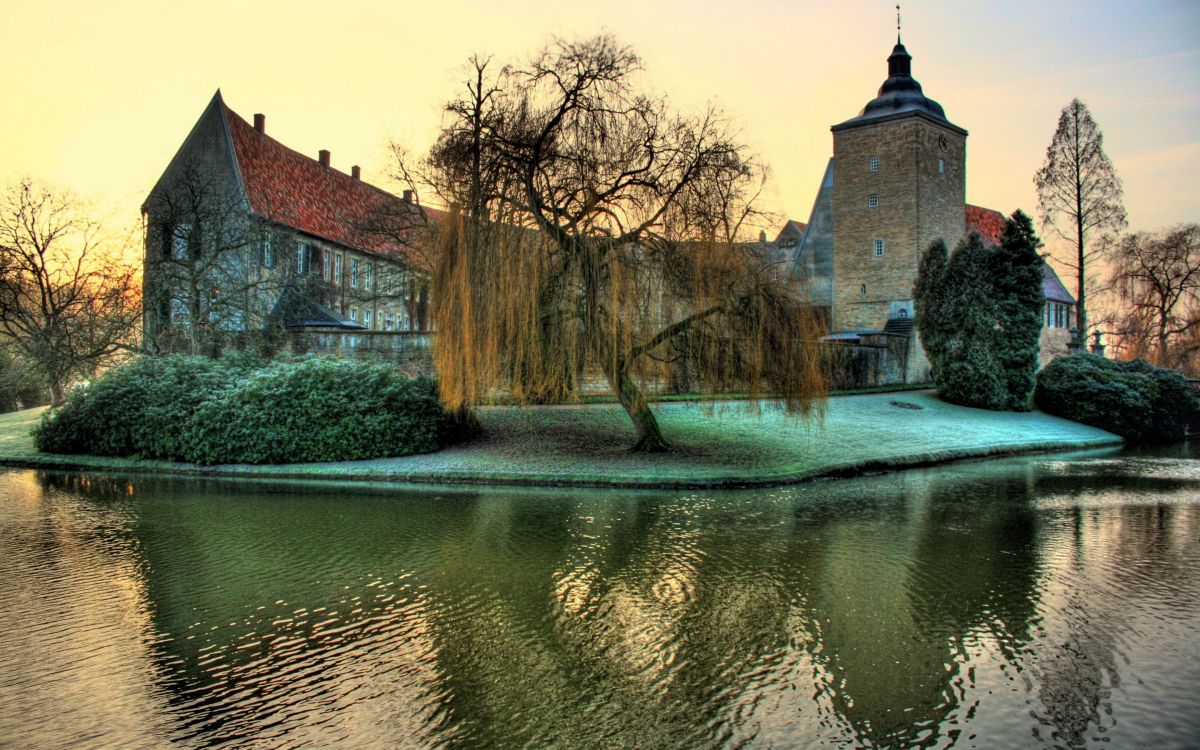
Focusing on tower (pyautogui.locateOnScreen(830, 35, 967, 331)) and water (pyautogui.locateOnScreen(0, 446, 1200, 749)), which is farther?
tower (pyautogui.locateOnScreen(830, 35, 967, 331))

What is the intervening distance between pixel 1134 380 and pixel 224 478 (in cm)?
2638

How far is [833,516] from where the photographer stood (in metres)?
10.8

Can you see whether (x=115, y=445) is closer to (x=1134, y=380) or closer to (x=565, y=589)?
(x=565, y=589)

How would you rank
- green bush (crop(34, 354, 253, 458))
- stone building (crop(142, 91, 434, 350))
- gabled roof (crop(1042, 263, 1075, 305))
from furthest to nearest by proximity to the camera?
gabled roof (crop(1042, 263, 1075, 305)) < stone building (crop(142, 91, 434, 350)) < green bush (crop(34, 354, 253, 458))

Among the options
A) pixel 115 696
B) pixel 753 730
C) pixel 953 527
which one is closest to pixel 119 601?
pixel 115 696

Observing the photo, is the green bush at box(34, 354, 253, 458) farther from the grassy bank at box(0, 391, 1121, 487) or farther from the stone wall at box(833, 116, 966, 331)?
the stone wall at box(833, 116, 966, 331)

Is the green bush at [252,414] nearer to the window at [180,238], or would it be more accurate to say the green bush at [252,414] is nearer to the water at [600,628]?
the water at [600,628]

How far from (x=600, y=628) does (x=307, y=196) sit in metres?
36.3

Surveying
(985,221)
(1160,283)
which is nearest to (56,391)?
(1160,283)

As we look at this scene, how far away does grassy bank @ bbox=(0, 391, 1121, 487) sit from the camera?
14.5 metres

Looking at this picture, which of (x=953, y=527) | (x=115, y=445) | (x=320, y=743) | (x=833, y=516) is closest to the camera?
(x=320, y=743)

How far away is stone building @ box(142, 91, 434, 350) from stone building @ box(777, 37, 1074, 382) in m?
18.6

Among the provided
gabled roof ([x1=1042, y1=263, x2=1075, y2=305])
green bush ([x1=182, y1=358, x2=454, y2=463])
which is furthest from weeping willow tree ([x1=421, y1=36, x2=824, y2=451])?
gabled roof ([x1=1042, y1=263, x2=1075, y2=305])

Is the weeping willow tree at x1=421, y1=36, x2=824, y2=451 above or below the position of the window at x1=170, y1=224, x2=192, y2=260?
below
